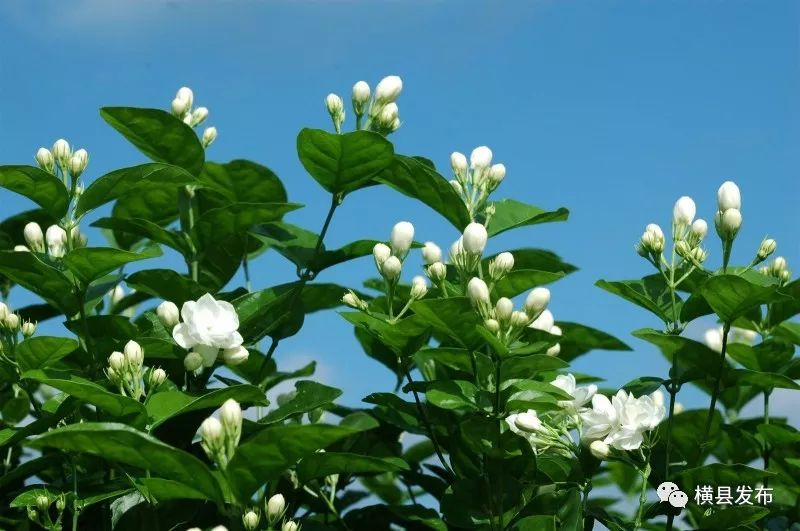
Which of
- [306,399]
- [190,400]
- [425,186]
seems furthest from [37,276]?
[425,186]

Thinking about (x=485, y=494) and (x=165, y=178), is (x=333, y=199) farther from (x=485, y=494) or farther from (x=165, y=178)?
(x=485, y=494)

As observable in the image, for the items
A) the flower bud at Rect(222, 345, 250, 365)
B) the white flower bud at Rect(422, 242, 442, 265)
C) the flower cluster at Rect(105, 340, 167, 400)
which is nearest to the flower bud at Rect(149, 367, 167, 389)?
the flower cluster at Rect(105, 340, 167, 400)

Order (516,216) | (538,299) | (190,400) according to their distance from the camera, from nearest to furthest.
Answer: (190,400)
(538,299)
(516,216)

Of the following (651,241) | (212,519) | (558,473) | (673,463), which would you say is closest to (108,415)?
(212,519)

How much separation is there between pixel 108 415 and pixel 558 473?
2.98 ft

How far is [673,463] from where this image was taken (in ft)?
8.54

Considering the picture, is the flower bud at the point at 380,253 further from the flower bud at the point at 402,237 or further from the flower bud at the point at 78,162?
the flower bud at the point at 78,162

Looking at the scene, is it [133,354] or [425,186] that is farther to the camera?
[425,186]

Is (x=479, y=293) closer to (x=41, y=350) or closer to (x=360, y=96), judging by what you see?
(x=360, y=96)

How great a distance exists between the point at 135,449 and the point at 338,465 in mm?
417

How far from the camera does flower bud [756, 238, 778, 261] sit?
2.35 metres

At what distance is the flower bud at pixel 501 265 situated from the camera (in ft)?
6.91

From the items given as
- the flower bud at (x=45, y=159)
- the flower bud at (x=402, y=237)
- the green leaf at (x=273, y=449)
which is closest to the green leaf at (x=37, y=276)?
the flower bud at (x=45, y=159)

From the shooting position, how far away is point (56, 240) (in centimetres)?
234
